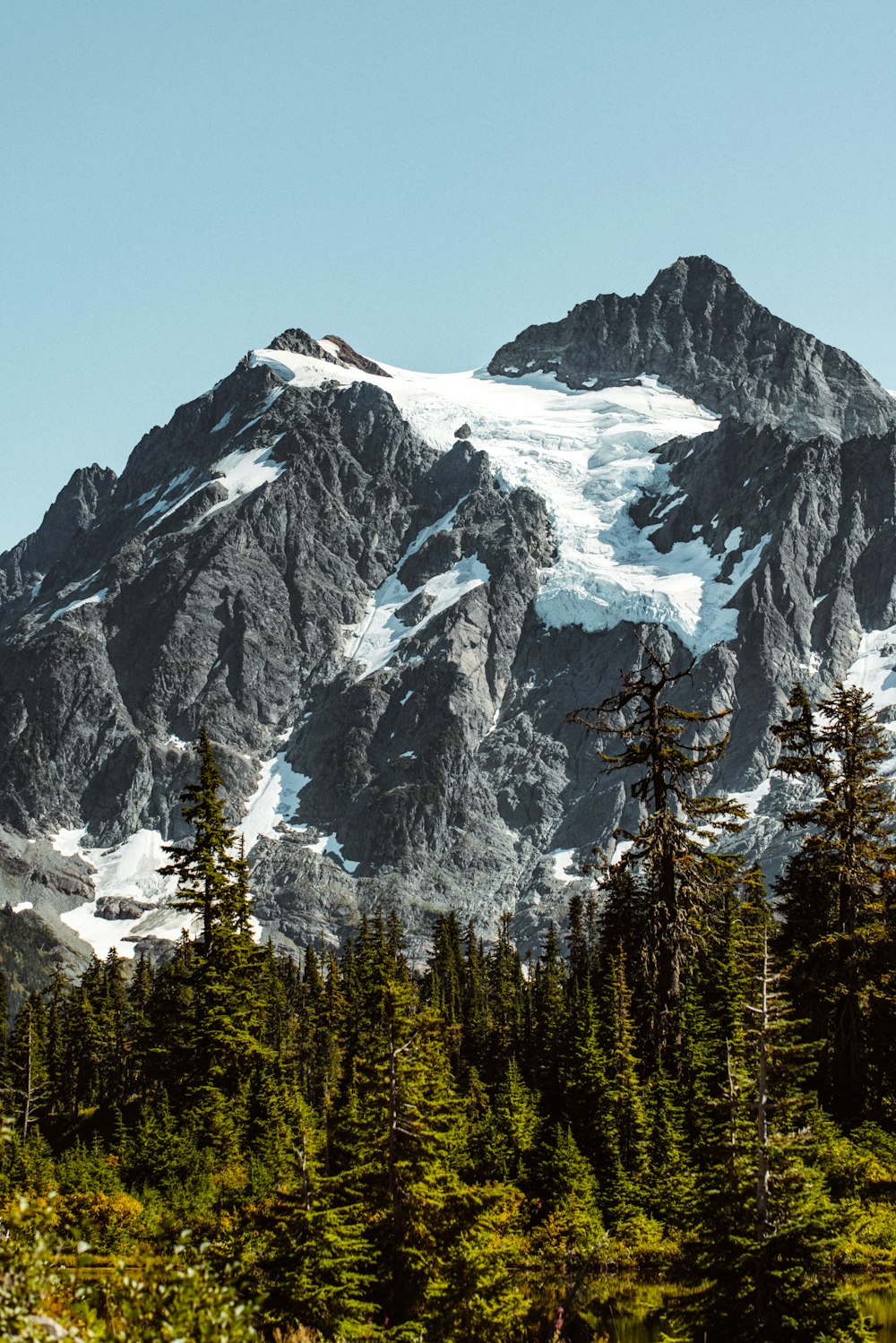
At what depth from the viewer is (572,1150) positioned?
2939 centimetres

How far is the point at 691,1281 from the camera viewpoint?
18.3m

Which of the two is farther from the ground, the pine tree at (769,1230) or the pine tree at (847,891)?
the pine tree at (847,891)

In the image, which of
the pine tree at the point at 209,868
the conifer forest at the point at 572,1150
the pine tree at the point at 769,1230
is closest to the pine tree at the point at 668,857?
the conifer forest at the point at 572,1150

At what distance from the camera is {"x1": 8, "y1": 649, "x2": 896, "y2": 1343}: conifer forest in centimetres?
1502

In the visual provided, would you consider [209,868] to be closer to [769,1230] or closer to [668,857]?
[668,857]

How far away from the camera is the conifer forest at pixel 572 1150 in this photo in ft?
49.3

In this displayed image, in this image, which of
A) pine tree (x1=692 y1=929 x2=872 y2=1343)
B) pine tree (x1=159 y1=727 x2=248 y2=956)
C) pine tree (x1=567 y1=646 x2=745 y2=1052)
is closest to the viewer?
pine tree (x1=692 y1=929 x2=872 y2=1343)

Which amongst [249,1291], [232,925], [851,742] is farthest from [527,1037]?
[249,1291]

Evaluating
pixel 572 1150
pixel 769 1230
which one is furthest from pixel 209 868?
pixel 769 1230

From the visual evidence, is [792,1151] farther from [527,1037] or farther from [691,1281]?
[527,1037]

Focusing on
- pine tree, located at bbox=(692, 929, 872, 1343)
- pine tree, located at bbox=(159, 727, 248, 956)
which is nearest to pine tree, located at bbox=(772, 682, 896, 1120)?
pine tree, located at bbox=(692, 929, 872, 1343)

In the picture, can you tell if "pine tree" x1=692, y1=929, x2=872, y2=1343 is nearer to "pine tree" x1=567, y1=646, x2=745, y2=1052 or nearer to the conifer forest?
the conifer forest

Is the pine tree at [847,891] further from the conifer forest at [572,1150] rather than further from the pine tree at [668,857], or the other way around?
the pine tree at [668,857]

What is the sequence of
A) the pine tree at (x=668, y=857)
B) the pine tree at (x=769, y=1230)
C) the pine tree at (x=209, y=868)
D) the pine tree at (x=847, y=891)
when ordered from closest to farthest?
1. the pine tree at (x=769, y=1230)
2. the pine tree at (x=668, y=857)
3. the pine tree at (x=847, y=891)
4. the pine tree at (x=209, y=868)
